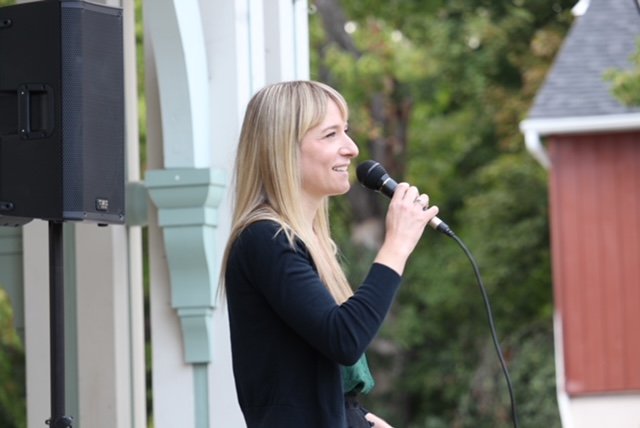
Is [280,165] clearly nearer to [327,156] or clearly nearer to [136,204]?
[327,156]

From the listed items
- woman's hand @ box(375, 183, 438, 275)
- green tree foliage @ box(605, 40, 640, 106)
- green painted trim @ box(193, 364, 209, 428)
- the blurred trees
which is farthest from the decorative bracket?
the blurred trees

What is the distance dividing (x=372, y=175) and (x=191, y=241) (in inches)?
68.5

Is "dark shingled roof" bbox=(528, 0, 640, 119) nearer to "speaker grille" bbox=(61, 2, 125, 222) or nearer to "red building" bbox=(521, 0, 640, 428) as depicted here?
"red building" bbox=(521, 0, 640, 428)

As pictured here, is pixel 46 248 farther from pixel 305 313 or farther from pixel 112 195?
pixel 305 313

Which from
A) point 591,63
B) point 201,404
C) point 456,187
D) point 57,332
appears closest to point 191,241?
point 201,404

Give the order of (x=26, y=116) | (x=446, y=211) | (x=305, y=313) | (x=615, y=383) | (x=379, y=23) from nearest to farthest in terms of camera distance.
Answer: (x=305, y=313) < (x=26, y=116) < (x=615, y=383) < (x=379, y=23) < (x=446, y=211)

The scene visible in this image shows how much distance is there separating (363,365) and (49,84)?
119 cm

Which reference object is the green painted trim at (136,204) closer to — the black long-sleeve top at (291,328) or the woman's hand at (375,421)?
the woman's hand at (375,421)

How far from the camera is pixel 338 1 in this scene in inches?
838

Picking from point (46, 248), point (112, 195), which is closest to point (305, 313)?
point (112, 195)

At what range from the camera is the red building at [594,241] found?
16703mm

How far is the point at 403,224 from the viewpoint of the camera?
9.78 ft

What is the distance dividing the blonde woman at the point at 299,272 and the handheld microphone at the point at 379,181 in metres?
0.06

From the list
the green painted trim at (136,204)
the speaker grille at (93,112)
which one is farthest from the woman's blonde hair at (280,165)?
the green painted trim at (136,204)
